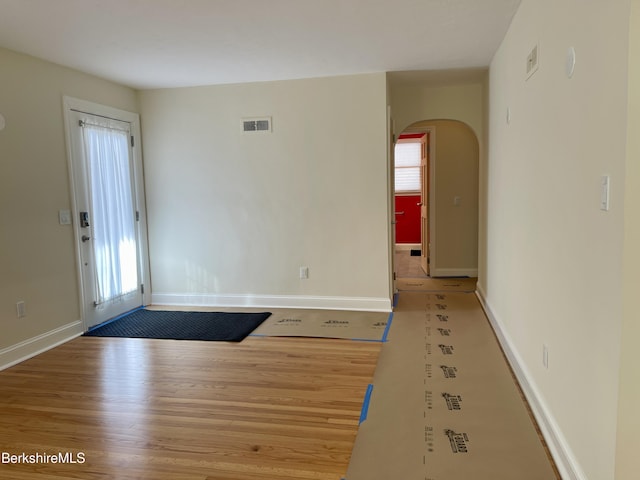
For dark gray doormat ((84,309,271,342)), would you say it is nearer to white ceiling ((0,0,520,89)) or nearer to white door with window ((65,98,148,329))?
white door with window ((65,98,148,329))

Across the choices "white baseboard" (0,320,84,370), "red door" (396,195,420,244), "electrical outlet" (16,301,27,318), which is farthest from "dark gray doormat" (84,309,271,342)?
"red door" (396,195,420,244)

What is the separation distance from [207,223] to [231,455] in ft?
11.2

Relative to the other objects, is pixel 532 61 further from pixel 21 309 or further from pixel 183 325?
pixel 21 309

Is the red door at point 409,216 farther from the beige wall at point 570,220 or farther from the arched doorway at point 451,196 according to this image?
the beige wall at point 570,220

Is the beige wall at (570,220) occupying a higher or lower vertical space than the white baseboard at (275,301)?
higher

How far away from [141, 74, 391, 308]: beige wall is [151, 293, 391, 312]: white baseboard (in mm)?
13

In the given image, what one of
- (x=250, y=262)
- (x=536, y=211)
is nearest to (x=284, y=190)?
(x=250, y=262)

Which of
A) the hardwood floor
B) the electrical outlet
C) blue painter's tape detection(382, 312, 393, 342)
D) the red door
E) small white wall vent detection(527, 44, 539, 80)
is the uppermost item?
small white wall vent detection(527, 44, 539, 80)

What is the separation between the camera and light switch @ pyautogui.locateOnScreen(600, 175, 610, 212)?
1.60m

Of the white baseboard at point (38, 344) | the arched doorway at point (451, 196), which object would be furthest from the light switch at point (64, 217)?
the arched doorway at point (451, 196)

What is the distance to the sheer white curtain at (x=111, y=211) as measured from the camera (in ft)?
15.2

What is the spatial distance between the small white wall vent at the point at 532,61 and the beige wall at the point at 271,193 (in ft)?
6.78

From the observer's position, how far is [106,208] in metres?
4.78

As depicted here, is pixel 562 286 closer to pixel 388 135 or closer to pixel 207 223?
pixel 388 135
